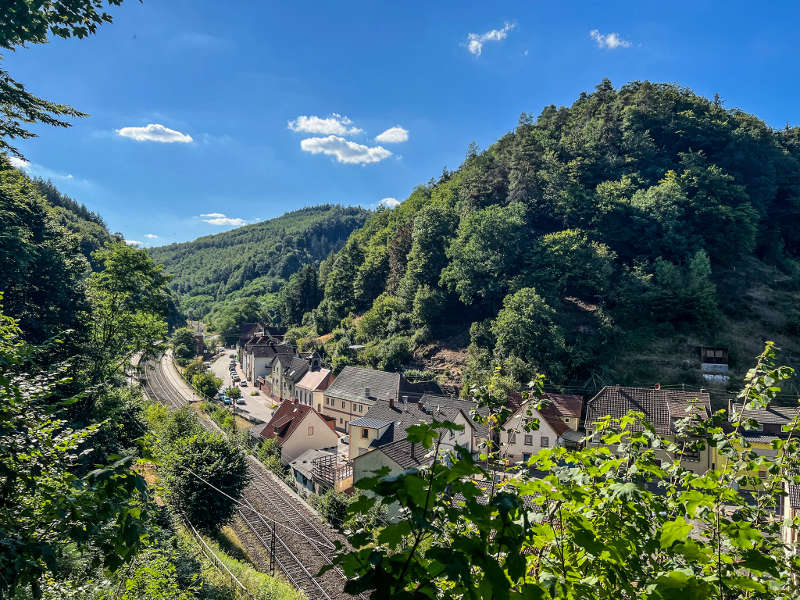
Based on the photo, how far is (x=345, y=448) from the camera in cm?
3391

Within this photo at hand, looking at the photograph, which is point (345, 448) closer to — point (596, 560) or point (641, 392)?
point (641, 392)

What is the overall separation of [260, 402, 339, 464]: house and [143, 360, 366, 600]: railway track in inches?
88.3

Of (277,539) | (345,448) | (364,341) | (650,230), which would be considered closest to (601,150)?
(650,230)

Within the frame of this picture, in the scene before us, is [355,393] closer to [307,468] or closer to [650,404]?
[307,468]

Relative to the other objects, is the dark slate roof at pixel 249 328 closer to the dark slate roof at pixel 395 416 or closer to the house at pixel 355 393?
the house at pixel 355 393

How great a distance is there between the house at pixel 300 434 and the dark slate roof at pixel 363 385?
5.97m

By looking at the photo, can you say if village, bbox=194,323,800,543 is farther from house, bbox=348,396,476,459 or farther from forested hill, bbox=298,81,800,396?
forested hill, bbox=298,81,800,396

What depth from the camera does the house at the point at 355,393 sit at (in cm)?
3744

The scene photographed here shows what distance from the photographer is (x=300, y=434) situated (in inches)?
1235

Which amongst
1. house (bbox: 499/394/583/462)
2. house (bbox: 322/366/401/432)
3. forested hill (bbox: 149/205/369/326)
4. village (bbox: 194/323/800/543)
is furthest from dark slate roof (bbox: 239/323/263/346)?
house (bbox: 499/394/583/462)

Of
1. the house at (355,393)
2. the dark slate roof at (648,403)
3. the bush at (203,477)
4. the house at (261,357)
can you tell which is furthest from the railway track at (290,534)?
the house at (261,357)

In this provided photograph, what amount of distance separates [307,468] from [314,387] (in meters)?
18.1

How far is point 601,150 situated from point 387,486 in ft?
187

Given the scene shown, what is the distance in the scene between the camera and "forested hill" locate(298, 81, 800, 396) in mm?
37594
